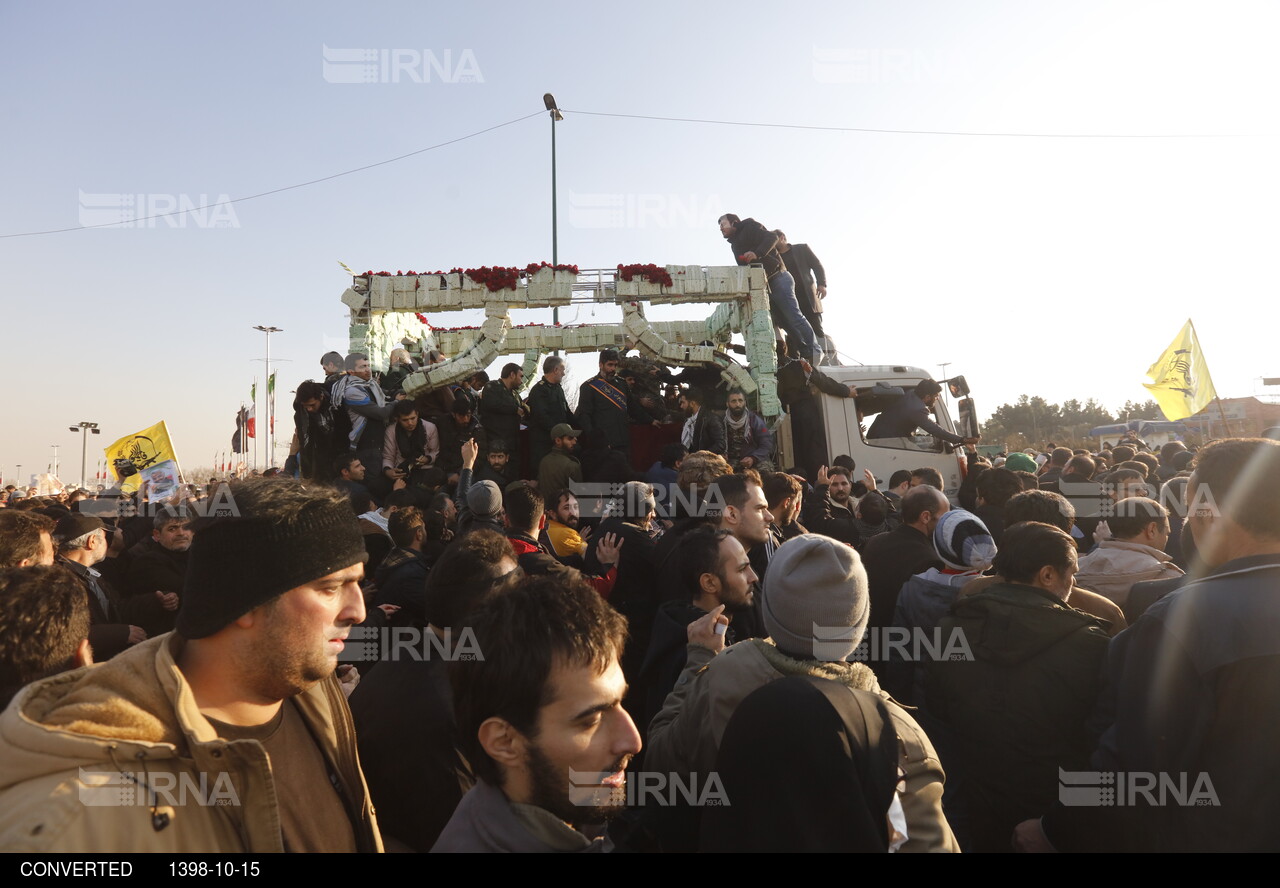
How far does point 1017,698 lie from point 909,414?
756cm

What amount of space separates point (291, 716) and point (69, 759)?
59cm

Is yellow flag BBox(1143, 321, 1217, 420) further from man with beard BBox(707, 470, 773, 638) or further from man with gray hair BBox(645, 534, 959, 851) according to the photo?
man with gray hair BBox(645, 534, 959, 851)

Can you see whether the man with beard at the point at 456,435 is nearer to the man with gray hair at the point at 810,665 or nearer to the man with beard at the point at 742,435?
the man with beard at the point at 742,435

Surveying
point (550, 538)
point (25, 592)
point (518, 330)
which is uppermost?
point (518, 330)

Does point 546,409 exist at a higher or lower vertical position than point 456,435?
higher

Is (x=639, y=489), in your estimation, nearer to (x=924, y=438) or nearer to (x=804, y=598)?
(x=804, y=598)

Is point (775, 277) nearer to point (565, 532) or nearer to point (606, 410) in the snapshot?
point (606, 410)

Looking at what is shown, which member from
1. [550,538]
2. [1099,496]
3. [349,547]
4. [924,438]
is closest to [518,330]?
[924,438]

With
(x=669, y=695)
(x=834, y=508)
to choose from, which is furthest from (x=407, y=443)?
(x=669, y=695)

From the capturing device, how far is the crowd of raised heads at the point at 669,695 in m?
1.44

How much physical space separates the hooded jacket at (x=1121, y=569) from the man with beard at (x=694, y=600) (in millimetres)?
1959

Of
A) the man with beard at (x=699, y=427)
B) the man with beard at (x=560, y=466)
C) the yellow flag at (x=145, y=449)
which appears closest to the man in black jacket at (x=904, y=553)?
the man with beard at (x=560, y=466)

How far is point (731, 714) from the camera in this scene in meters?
2.07

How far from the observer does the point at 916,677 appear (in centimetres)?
358
